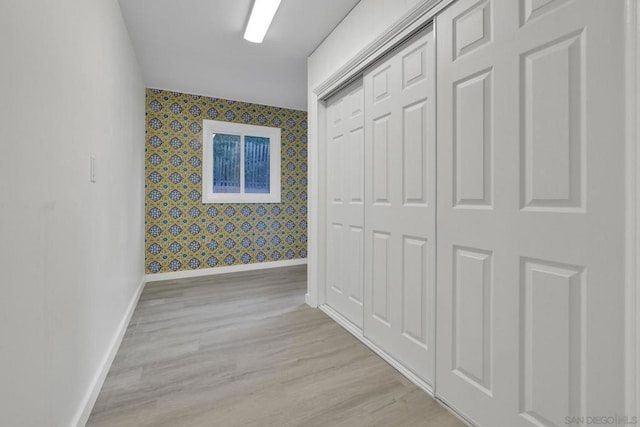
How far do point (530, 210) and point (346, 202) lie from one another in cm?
147

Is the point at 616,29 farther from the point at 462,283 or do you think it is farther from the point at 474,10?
the point at 462,283

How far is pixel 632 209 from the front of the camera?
33.3 inches

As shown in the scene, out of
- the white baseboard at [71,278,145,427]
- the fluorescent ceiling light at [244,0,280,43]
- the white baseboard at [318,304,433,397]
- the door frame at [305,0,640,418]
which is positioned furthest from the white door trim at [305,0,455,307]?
the white baseboard at [71,278,145,427]

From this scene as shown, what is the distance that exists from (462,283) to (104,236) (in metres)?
2.07

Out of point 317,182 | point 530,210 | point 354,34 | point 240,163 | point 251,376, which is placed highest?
point 354,34

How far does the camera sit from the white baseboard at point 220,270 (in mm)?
3916

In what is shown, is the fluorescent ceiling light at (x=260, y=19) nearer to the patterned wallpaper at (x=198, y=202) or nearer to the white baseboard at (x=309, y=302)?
the patterned wallpaper at (x=198, y=202)

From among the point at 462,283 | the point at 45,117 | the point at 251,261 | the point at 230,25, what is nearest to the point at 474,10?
the point at 462,283

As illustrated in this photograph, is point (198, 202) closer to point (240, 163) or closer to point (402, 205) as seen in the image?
point (240, 163)

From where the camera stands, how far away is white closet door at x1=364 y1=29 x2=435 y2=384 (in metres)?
1.61

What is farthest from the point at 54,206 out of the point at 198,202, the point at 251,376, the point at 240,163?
the point at 240,163

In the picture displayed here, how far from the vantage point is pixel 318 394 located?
5.18ft

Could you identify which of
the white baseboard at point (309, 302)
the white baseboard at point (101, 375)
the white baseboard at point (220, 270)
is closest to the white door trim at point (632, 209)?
the white baseboard at point (101, 375)

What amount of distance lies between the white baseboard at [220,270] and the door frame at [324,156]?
69.2 inches
